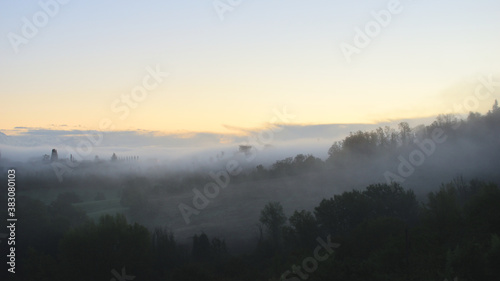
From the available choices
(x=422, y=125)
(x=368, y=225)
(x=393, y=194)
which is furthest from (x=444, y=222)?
(x=422, y=125)

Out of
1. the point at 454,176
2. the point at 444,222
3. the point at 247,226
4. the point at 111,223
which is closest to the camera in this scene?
the point at 444,222

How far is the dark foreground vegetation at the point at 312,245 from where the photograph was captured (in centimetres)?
4378

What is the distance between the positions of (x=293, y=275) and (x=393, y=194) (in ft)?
214

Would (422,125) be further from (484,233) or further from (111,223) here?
(111,223)

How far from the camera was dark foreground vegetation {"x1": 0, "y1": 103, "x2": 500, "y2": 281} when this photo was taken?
144 feet

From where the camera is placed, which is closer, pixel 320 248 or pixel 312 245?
pixel 320 248

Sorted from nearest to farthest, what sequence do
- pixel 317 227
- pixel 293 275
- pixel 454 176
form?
pixel 293 275 < pixel 317 227 < pixel 454 176

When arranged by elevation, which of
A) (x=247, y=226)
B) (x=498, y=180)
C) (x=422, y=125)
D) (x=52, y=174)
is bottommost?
A: (x=247, y=226)

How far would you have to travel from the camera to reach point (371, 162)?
164 metres

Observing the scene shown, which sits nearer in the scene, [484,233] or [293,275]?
[293,275]

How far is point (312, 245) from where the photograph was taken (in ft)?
266

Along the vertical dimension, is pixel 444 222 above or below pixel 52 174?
below

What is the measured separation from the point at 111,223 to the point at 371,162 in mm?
115072

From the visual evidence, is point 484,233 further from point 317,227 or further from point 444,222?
point 317,227
